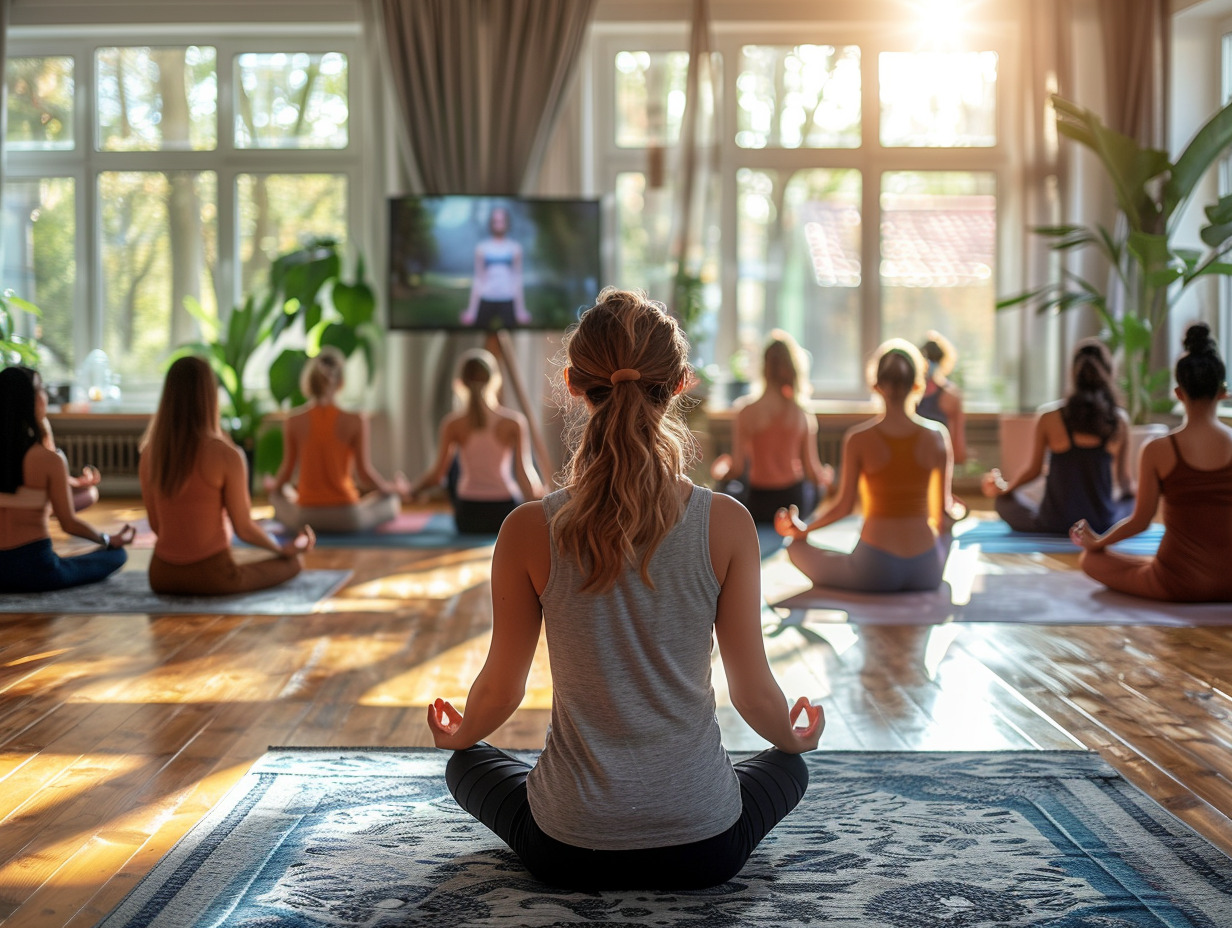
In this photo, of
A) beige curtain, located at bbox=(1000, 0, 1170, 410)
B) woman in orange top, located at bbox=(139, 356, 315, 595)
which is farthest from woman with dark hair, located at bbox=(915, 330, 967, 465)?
woman in orange top, located at bbox=(139, 356, 315, 595)

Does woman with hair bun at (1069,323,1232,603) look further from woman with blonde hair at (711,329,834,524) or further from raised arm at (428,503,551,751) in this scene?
raised arm at (428,503,551,751)

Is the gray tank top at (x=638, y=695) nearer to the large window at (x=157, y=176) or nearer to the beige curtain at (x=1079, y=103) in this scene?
the beige curtain at (x=1079, y=103)

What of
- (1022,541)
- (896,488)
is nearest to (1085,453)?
(1022,541)

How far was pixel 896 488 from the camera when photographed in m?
4.38

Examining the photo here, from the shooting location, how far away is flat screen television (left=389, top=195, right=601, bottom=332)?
7105 mm

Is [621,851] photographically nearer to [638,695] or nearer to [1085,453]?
[638,695]

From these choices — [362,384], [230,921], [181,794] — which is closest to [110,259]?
[362,384]

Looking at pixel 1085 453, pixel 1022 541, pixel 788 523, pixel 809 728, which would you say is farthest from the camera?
pixel 1022 541

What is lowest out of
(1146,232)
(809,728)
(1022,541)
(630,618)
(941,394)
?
(1022,541)

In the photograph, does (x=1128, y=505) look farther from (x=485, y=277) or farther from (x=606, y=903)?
(x=606, y=903)

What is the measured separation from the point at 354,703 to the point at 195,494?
4.96 feet

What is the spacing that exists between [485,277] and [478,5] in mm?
1718

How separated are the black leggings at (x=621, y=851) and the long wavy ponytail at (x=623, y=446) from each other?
1.28 ft

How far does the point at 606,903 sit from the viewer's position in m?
1.84
